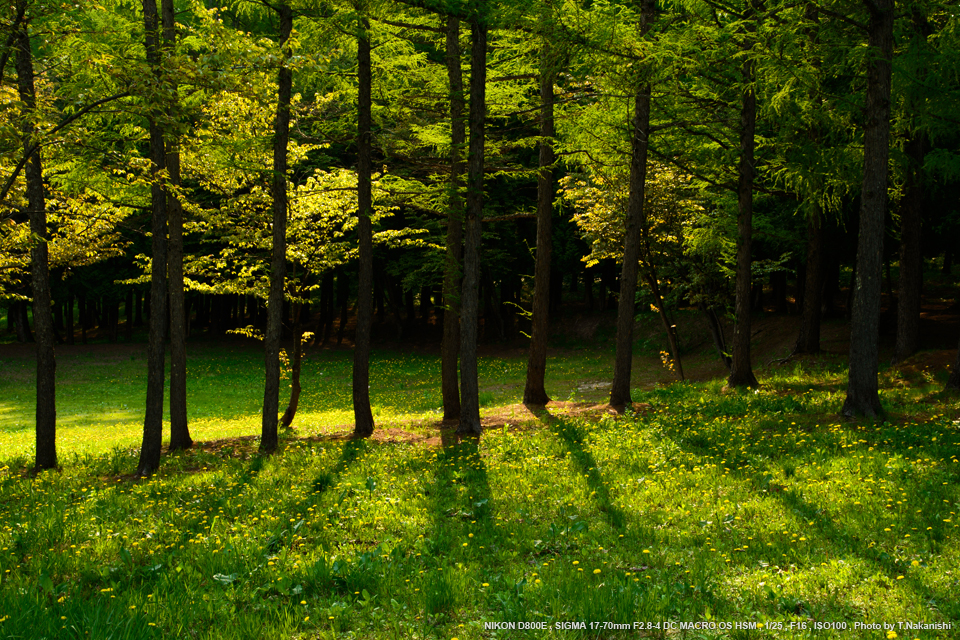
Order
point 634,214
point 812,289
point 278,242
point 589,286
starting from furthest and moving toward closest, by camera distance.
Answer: point 589,286 → point 812,289 → point 634,214 → point 278,242

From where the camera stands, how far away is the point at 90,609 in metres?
4.41

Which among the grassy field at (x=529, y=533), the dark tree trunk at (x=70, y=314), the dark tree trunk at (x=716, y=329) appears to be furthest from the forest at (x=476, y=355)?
the dark tree trunk at (x=70, y=314)

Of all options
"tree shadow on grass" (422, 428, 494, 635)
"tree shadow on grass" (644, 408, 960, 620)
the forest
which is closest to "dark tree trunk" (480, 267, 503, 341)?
the forest

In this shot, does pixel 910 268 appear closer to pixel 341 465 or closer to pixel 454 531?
pixel 341 465

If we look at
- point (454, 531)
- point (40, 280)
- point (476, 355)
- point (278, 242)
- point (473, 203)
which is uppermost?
point (473, 203)

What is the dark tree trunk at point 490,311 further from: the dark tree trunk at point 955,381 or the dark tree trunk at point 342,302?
the dark tree trunk at point 955,381

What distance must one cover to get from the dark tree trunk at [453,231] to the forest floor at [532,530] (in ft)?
3.90

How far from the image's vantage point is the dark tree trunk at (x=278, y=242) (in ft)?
39.6

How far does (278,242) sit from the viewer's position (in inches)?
486

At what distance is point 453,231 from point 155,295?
19.9 feet

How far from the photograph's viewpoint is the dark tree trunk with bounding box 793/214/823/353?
60.7 ft

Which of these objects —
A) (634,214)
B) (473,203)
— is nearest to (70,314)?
(473,203)

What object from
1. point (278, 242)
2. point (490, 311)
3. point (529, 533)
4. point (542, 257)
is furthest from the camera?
point (490, 311)

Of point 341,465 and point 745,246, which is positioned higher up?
point 745,246
